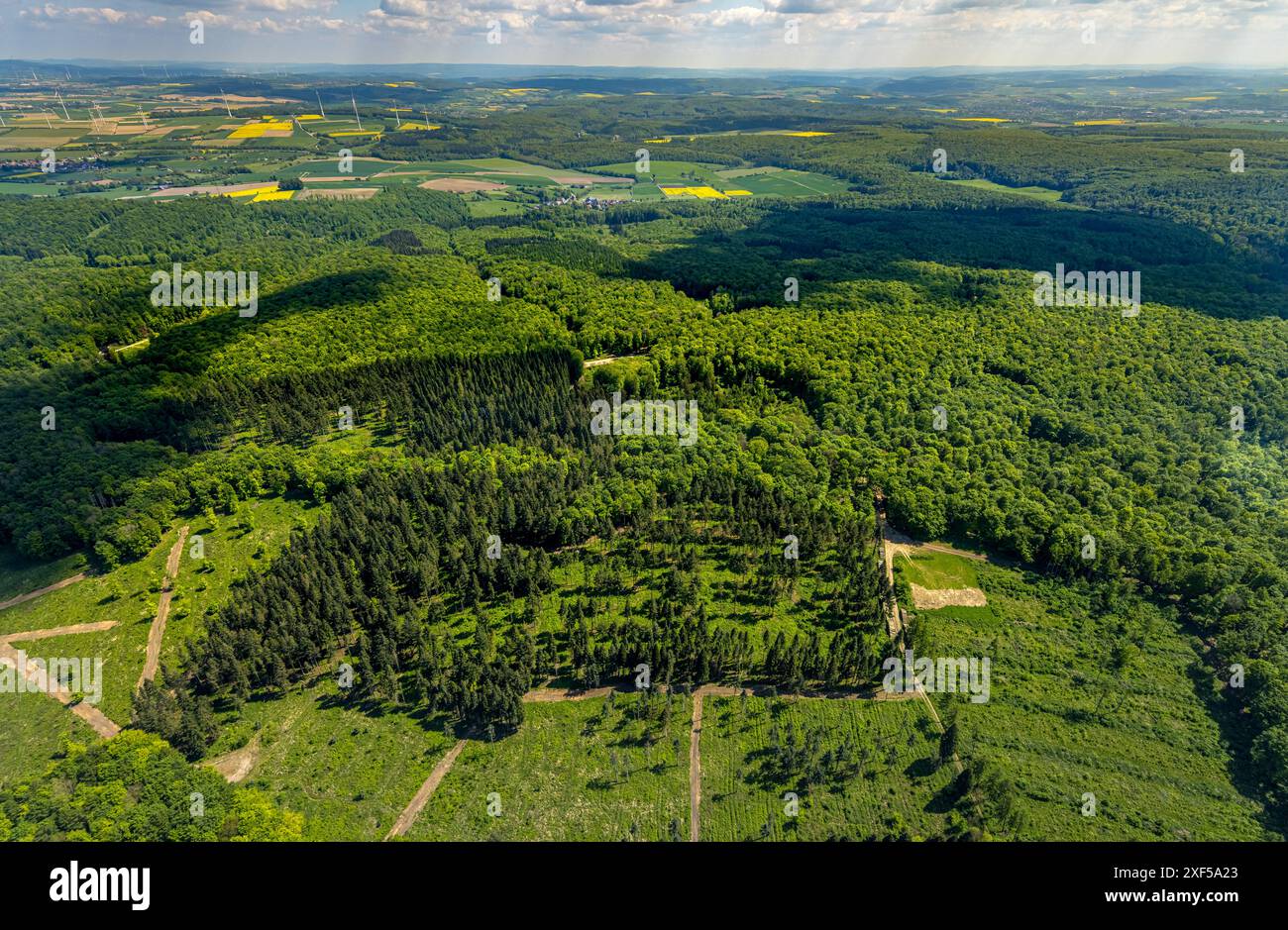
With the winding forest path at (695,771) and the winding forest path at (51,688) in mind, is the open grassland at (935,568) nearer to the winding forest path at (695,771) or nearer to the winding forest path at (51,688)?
the winding forest path at (695,771)

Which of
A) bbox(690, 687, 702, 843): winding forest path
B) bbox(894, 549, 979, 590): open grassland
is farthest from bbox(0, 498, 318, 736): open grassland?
bbox(894, 549, 979, 590): open grassland

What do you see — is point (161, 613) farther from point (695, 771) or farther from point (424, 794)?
point (695, 771)

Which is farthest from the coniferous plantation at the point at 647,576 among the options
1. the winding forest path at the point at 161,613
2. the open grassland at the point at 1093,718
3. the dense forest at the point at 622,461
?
the dense forest at the point at 622,461

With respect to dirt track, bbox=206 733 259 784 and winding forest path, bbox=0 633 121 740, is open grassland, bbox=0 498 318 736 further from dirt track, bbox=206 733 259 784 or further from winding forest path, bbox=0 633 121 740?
dirt track, bbox=206 733 259 784

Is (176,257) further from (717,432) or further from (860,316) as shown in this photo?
(860,316)

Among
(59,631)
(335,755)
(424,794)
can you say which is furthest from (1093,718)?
(59,631)

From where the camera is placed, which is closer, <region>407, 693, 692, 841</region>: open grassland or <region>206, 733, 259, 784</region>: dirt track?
<region>407, 693, 692, 841</region>: open grassland
